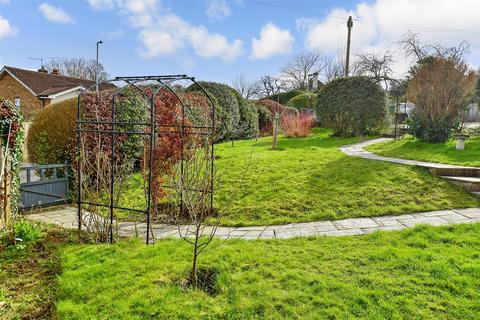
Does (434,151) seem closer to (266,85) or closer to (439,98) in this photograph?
(439,98)

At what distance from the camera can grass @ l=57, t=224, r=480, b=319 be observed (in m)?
2.97

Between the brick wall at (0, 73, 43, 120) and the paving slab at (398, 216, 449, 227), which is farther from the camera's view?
the brick wall at (0, 73, 43, 120)

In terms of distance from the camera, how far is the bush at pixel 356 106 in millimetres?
14117

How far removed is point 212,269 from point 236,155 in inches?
258

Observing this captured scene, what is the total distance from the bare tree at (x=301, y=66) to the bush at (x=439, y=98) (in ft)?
104

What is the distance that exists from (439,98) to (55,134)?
10.5 metres

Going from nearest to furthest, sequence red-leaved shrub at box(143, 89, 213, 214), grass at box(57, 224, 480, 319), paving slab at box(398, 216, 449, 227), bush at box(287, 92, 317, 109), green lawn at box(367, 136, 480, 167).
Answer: grass at box(57, 224, 480, 319) < paving slab at box(398, 216, 449, 227) < red-leaved shrub at box(143, 89, 213, 214) < green lawn at box(367, 136, 480, 167) < bush at box(287, 92, 317, 109)

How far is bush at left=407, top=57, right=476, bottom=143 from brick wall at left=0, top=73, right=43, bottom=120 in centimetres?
2161

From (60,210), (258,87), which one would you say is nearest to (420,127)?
(60,210)

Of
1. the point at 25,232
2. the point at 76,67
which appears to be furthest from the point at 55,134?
the point at 76,67

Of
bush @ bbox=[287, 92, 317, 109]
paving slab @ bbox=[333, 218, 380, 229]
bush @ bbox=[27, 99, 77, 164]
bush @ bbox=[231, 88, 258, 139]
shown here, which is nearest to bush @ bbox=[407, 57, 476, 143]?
paving slab @ bbox=[333, 218, 380, 229]

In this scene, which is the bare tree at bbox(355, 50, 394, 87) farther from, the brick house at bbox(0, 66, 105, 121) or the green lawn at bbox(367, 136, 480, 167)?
the brick house at bbox(0, 66, 105, 121)

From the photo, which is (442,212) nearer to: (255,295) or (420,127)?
(255,295)

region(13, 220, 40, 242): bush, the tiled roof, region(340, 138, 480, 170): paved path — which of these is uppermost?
the tiled roof
